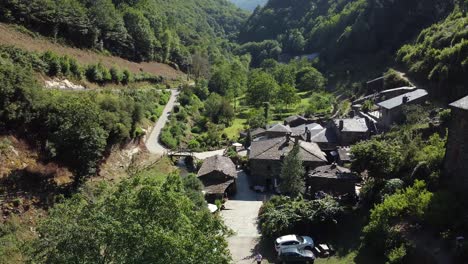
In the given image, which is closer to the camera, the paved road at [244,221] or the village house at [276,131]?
the paved road at [244,221]

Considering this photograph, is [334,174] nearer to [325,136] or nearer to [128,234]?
[325,136]

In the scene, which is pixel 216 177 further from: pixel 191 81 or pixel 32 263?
pixel 191 81

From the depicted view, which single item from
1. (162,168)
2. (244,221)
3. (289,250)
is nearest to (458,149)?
(289,250)

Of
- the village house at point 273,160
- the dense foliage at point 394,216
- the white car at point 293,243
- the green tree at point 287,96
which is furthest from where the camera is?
the green tree at point 287,96

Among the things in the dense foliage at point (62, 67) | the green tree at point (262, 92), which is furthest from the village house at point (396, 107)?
the green tree at point (262, 92)

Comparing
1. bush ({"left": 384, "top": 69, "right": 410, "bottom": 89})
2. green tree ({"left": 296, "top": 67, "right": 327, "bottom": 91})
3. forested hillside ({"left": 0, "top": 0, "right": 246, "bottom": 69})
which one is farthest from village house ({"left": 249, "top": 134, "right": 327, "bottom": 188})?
green tree ({"left": 296, "top": 67, "right": 327, "bottom": 91})

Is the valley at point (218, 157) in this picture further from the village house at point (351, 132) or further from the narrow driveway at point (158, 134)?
the narrow driveway at point (158, 134)
